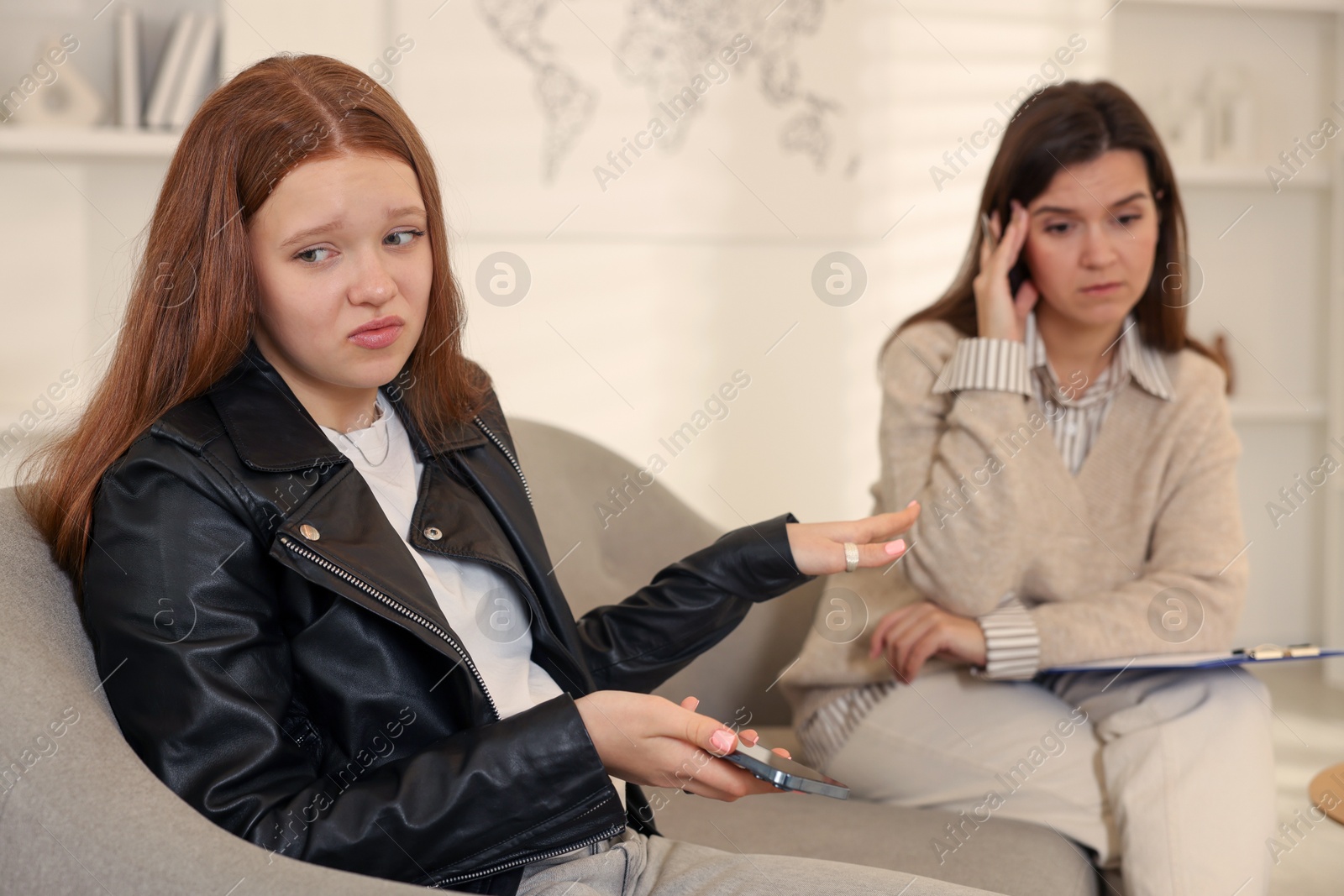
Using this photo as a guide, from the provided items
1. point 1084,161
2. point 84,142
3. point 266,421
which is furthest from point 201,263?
point 84,142

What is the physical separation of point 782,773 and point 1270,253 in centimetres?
323

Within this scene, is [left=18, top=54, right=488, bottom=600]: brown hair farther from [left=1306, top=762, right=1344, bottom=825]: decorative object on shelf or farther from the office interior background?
the office interior background

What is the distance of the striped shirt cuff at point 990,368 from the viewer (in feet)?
5.18

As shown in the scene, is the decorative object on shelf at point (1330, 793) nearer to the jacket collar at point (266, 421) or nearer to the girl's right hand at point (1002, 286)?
the girl's right hand at point (1002, 286)

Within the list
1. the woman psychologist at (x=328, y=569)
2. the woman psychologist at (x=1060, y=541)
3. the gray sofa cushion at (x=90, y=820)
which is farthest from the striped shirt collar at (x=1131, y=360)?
the gray sofa cushion at (x=90, y=820)

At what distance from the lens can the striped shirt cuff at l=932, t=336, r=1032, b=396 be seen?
1.58 meters

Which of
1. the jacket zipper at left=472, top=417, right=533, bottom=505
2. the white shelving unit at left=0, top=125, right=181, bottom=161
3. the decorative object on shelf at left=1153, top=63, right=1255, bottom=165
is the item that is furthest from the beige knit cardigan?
the decorative object on shelf at left=1153, top=63, right=1255, bottom=165

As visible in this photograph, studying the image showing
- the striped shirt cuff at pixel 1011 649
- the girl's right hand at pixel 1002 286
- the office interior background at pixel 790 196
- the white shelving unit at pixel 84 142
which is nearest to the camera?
the striped shirt cuff at pixel 1011 649

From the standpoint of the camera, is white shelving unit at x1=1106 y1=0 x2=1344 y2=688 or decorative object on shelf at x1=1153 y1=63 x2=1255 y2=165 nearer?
decorative object on shelf at x1=1153 y1=63 x2=1255 y2=165

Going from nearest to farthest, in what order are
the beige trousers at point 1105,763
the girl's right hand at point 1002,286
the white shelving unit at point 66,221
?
the beige trousers at point 1105,763
the girl's right hand at point 1002,286
the white shelving unit at point 66,221

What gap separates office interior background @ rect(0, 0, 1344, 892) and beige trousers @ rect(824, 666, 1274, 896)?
1486 mm

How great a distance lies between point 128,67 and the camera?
2.43 metres

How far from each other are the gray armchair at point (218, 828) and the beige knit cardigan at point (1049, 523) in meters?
0.22

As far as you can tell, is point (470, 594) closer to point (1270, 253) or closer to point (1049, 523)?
point (1049, 523)
